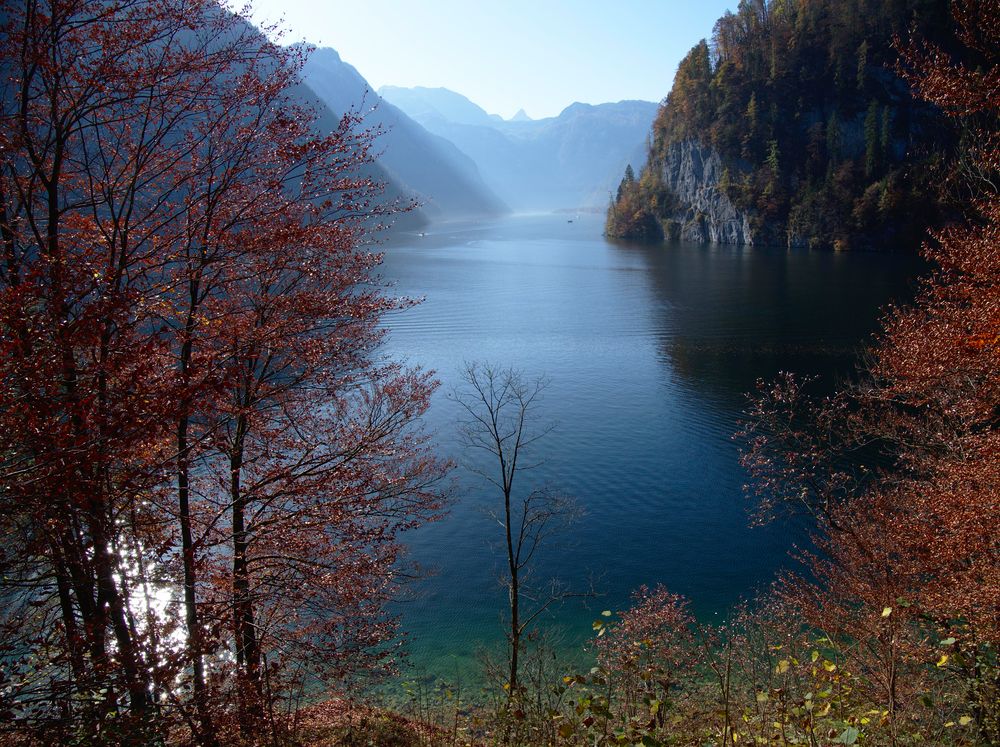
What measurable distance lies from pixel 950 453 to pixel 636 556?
31.4 feet

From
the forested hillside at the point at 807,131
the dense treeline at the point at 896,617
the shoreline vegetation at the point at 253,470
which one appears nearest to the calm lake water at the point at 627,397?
the shoreline vegetation at the point at 253,470

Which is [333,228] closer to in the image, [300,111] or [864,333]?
[300,111]

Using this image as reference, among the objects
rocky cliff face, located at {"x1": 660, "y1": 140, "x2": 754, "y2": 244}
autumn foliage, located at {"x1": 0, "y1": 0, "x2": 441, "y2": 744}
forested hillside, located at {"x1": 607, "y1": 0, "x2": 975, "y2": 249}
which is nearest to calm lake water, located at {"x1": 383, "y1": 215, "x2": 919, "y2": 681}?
autumn foliage, located at {"x1": 0, "y1": 0, "x2": 441, "y2": 744}

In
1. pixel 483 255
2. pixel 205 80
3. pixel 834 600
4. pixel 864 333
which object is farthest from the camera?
pixel 483 255

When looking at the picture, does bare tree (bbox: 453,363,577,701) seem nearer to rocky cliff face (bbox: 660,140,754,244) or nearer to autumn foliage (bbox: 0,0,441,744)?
autumn foliage (bbox: 0,0,441,744)

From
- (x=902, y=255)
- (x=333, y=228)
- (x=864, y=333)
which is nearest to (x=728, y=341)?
(x=864, y=333)

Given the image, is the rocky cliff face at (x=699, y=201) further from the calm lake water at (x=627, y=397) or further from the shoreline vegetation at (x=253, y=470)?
the shoreline vegetation at (x=253, y=470)

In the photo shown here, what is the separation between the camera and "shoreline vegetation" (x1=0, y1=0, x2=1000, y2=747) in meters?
5.82

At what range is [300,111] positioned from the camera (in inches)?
370

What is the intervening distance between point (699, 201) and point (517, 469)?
3934 inches

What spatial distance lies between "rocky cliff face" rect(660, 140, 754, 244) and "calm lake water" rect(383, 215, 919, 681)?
2665 cm

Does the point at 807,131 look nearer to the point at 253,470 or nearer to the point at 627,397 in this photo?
the point at 627,397

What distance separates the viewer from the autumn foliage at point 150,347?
570 cm

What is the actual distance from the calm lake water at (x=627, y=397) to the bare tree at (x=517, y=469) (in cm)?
60
